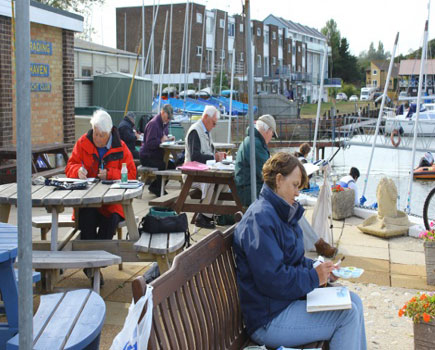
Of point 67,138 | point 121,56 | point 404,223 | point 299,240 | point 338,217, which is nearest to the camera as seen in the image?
point 299,240

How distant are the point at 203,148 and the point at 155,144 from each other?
2.45 metres

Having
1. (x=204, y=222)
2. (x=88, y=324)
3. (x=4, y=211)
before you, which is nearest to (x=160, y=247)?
(x=4, y=211)

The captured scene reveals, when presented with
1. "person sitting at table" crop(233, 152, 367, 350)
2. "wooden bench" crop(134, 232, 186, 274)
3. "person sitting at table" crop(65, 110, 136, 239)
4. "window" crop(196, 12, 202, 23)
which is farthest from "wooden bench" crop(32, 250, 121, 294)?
"window" crop(196, 12, 202, 23)

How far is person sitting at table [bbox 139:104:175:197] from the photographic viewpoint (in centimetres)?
1092

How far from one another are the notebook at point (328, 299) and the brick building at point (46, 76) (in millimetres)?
8498

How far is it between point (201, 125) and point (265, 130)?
5.58ft

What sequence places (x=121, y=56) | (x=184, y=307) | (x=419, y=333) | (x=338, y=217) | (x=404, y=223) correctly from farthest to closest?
(x=121, y=56) → (x=338, y=217) → (x=404, y=223) → (x=419, y=333) → (x=184, y=307)

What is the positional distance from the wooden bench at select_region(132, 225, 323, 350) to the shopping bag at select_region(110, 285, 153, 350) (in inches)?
2.0

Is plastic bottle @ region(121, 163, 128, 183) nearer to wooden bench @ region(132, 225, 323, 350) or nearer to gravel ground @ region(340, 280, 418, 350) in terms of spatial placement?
wooden bench @ region(132, 225, 323, 350)

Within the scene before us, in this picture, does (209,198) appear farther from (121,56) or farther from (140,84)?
(121,56)

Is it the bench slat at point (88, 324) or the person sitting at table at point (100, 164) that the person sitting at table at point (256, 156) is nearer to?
the person sitting at table at point (100, 164)

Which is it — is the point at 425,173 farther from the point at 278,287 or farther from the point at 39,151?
the point at 278,287

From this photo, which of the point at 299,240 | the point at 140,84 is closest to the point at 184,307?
the point at 299,240

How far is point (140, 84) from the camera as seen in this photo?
79.0 ft
